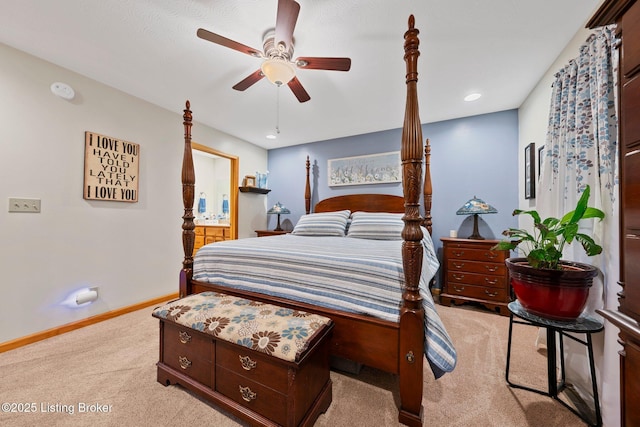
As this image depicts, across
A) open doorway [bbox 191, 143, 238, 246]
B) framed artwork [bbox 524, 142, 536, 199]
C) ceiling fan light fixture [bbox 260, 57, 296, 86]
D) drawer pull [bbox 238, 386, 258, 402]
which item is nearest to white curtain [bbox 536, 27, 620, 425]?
framed artwork [bbox 524, 142, 536, 199]

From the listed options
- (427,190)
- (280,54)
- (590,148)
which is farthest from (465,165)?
(280,54)

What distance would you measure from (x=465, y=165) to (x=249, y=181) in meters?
3.40

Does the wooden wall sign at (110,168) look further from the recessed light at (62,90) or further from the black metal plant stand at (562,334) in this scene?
the black metal plant stand at (562,334)

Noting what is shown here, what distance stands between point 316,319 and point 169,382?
1076mm

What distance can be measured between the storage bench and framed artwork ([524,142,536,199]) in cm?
259

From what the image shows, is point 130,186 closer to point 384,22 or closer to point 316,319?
point 316,319

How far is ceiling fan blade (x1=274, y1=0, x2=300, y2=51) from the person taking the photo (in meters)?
1.32

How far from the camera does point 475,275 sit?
8.92ft

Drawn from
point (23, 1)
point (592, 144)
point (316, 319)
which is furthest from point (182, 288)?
point (592, 144)

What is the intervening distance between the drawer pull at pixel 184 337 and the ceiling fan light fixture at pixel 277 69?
1.85 meters

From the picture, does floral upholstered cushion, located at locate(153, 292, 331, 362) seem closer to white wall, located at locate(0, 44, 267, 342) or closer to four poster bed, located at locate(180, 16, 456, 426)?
four poster bed, located at locate(180, 16, 456, 426)

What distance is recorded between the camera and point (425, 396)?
1443 millimetres

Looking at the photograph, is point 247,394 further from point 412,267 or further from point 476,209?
point 476,209

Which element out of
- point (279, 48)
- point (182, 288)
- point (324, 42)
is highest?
point (324, 42)
